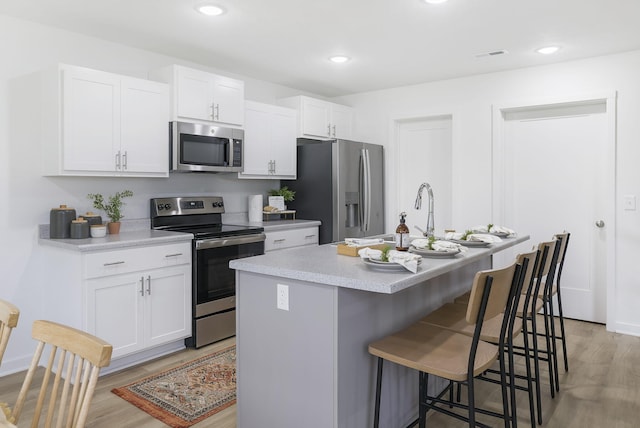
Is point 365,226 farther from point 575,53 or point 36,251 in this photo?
point 36,251

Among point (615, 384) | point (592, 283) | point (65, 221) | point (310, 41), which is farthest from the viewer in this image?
Result: point (592, 283)

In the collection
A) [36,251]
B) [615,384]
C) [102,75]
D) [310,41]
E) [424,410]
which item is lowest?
[615,384]

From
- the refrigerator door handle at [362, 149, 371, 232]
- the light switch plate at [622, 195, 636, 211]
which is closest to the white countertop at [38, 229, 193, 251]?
the refrigerator door handle at [362, 149, 371, 232]

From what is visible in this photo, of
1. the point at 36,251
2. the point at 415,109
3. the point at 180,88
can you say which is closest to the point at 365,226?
the point at 415,109

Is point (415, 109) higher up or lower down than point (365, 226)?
higher up

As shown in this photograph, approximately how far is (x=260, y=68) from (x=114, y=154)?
5.63ft

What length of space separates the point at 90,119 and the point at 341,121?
2901 mm

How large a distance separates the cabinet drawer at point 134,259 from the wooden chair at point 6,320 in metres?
1.47

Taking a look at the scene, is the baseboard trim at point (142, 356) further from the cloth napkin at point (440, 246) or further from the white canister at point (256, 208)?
the cloth napkin at point (440, 246)

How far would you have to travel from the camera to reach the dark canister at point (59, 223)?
325cm

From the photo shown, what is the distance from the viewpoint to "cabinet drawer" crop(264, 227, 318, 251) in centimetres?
426

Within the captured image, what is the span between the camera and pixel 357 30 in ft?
Result: 11.3

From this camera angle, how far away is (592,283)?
436 cm

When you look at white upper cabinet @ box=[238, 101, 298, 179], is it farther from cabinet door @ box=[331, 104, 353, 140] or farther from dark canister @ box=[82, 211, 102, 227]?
dark canister @ box=[82, 211, 102, 227]
